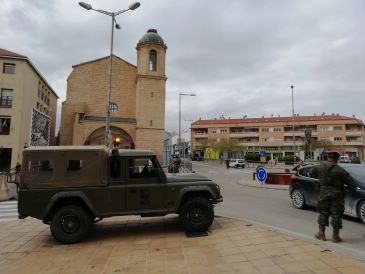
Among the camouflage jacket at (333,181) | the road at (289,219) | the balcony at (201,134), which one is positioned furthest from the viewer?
the balcony at (201,134)

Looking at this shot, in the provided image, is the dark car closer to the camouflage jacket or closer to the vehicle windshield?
the vehicle windshield

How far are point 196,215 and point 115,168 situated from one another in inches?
83.0

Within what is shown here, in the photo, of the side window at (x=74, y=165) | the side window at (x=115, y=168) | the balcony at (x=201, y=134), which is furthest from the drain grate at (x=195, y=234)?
the balcony at (x=201, y=134)

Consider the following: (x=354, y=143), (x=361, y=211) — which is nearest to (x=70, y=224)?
(x=361, y=211)

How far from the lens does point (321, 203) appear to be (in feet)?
19.6

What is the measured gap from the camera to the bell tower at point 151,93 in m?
39.8

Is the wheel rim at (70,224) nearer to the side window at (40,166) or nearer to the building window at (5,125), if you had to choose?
the side window at (40,166)

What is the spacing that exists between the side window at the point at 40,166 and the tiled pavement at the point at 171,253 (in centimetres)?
160

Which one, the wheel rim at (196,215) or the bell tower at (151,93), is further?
the bell tower at (151,93)

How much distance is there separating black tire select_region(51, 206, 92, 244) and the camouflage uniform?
4.81 meters

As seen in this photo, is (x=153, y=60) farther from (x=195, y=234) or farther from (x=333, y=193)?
(x=333, y=193)

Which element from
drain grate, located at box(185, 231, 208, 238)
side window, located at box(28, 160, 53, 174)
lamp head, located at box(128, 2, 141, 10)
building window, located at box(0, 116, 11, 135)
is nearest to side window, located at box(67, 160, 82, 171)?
side window, located at box(28, 160, 53, 174)

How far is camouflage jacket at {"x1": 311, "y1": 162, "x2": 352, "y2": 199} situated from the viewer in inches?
231

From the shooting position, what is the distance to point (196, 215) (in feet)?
23.5
